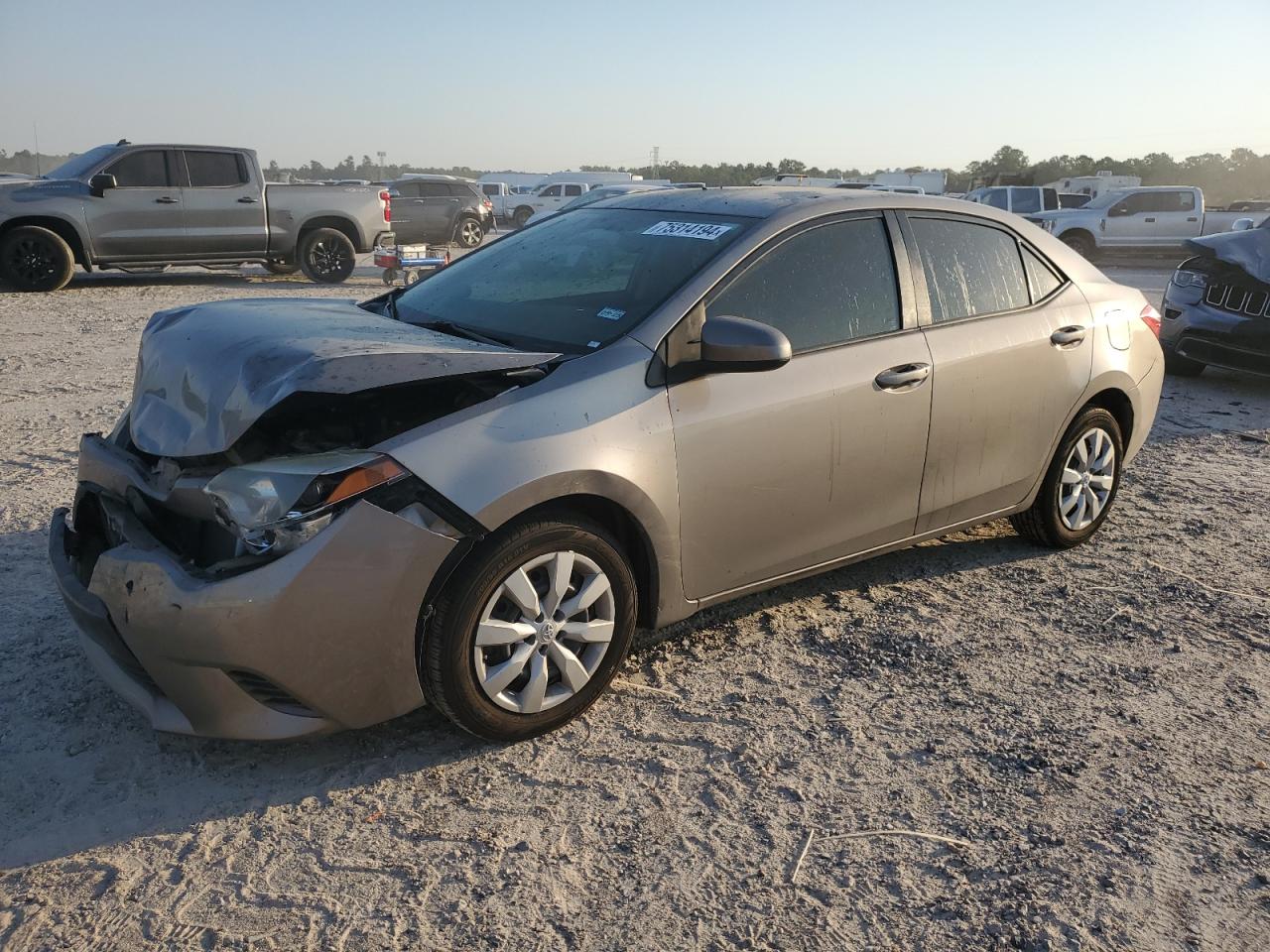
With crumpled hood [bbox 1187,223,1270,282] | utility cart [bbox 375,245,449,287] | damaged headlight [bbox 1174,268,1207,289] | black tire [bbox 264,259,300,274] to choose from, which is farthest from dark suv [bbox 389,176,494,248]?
crumpled hood [bbox 1187,223,1270,282]

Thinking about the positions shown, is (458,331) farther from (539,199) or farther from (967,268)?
(539,199)

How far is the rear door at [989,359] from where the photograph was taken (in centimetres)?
428

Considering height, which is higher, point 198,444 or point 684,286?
point 684,286

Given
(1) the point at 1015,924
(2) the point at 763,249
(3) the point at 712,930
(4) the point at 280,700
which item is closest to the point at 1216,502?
(2) the point at 763,249

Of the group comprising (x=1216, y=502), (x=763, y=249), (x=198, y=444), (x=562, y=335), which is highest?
(x=763, y=249)

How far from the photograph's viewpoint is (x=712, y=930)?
2.56m

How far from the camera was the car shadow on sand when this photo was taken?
2912 millimetres

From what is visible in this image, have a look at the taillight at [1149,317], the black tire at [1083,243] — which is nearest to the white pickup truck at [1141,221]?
the black tire at [1083,243]

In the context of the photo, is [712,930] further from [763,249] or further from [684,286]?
[763,249]

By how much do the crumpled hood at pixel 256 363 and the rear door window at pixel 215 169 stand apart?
453 inches

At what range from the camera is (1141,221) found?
75.5ft

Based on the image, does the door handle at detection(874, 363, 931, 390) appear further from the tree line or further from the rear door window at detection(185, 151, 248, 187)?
the tree line

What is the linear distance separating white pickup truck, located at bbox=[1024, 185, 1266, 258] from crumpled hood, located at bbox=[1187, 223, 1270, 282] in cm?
1435

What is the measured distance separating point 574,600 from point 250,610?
96cm
